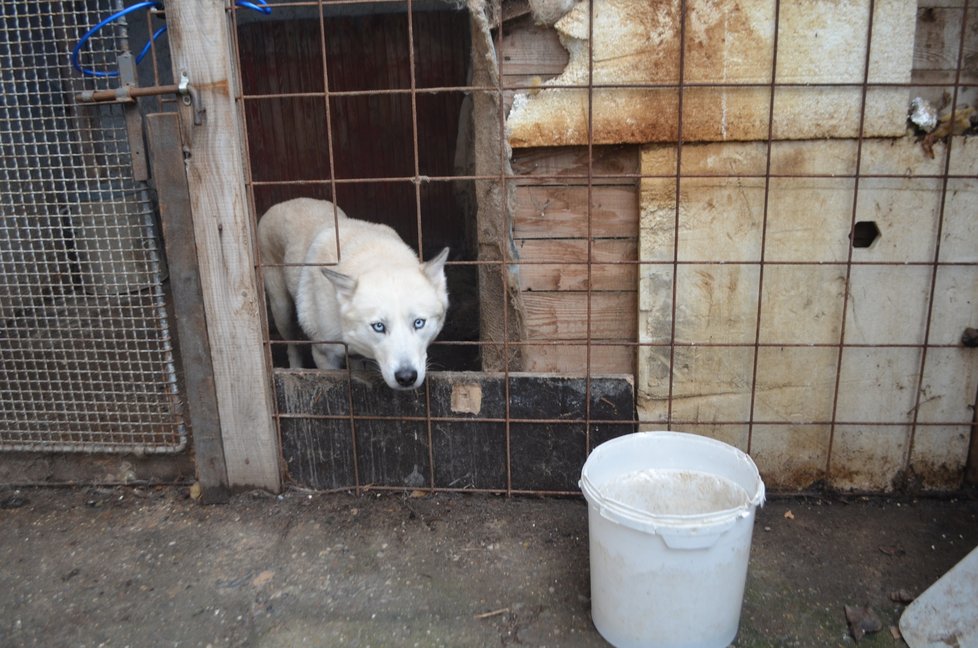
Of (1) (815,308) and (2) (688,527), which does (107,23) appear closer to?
(2) (688,527)

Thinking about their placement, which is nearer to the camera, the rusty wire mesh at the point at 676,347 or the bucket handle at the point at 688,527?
the bucket handle at the point at 688,527

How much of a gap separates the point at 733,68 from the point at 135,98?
2458 mm

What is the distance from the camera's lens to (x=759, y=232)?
283cm

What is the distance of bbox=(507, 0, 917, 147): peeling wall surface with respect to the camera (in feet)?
8.64

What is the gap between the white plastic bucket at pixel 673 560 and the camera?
77.5 inches

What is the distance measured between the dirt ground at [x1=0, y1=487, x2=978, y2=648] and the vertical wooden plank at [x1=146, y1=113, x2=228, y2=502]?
232 mm

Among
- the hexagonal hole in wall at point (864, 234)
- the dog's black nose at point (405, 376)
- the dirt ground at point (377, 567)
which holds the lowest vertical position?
the dirt ground at point (377, 567)

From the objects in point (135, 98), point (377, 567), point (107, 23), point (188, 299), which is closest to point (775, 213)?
point (377, 567)

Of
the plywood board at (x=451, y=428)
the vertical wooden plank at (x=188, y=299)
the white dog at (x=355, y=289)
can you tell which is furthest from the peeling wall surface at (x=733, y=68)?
the vertical wooden plank at (x=188, y=299)

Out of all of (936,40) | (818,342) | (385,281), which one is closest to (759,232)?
(818,342)

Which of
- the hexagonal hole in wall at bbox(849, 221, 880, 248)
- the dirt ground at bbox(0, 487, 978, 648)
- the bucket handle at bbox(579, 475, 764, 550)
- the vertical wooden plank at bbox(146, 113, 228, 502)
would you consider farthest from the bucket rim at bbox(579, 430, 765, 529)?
the vertical wooden plank at bbox(146, 113, 228, 502)

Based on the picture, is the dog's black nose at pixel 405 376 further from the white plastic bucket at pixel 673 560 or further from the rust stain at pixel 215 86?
the rust stain at pixel 215 86

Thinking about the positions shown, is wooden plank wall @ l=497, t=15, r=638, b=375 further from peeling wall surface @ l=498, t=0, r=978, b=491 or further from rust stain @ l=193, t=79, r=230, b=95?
rust stain @ l=193, t=79, r=230, b=95

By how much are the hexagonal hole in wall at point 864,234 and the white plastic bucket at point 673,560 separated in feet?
3.91
